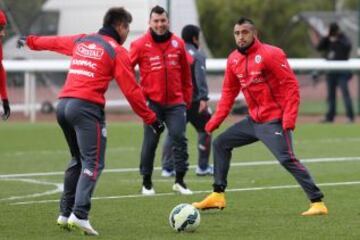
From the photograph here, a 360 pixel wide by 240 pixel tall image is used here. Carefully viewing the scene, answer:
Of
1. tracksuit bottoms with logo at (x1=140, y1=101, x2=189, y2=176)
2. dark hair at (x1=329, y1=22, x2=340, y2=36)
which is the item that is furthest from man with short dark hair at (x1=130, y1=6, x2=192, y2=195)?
dark hair at (x1=329, y1=22, x2=340, y2=36)

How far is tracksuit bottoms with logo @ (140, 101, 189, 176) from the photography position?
14.3m

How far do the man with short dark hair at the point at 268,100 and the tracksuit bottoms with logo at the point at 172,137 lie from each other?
1.92 meters

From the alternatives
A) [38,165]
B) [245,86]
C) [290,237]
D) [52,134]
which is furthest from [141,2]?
[290,237]

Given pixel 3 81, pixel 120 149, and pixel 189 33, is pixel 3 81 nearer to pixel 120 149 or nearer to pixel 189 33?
pixel 189 33

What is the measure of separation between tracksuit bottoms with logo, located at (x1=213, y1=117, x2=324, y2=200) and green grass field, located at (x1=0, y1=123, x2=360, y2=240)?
0.36 metres

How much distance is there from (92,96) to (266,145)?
2303 millimetres

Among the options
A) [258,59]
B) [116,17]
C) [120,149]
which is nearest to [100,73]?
[116,17]

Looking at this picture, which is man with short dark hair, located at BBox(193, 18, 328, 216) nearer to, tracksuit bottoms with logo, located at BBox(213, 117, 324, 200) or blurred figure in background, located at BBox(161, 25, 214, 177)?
tracksuit bottoms with logo, located at BBox(213, 117, 324, 200)

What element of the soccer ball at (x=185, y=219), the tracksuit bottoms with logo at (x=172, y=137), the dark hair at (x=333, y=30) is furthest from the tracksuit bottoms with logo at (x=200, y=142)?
the dark hair at (x=333, y=30)

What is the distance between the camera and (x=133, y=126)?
26.6 m

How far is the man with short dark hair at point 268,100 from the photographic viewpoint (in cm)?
1207

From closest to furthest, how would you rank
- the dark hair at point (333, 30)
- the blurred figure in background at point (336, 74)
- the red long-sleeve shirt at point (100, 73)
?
the red long-sleeve shirt at point (100, 73), the blurred figure in background at point (336, 74), the dark hair at point (333, 30)

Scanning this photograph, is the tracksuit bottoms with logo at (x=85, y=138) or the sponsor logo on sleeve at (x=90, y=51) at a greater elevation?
the sponsor logo on sleeve at (x=90, y=51)

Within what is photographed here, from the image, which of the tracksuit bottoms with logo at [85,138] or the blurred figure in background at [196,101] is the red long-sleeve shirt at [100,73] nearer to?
the tracksuit bottoms with logo at [85,138]
